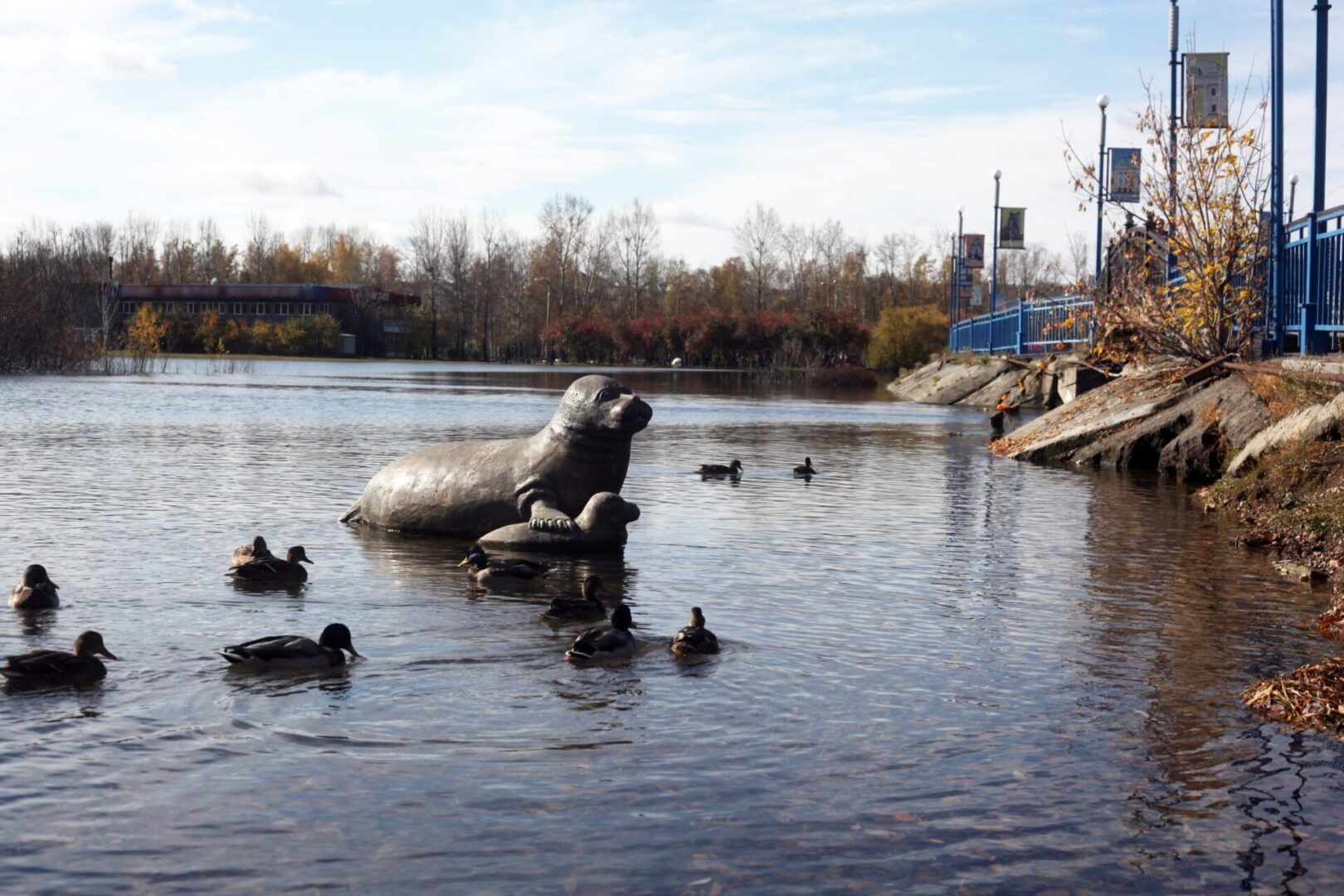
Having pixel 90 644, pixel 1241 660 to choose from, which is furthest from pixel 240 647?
pixel 1241 660

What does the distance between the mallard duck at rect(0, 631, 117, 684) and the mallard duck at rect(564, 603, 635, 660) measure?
2908 millimetres

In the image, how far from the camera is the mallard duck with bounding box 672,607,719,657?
9.62m

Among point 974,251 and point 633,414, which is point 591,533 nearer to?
point 633,414

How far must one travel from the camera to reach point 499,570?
12.1 meters

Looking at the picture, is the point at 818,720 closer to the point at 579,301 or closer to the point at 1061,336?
the point at 1061,336

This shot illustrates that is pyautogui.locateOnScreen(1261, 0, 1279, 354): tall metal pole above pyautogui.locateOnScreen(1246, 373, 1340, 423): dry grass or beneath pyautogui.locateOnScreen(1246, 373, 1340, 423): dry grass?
above

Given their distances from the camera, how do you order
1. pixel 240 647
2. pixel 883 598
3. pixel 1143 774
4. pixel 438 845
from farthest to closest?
pixel 883 598 < pixel 240 647 < pixel 1143 774 < pixel 438 845

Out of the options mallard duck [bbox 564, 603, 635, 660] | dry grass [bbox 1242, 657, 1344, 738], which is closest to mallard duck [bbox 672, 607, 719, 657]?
mallard duck [bbox 564, 603, 635, 660]

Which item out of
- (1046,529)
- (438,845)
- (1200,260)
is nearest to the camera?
(438,845)

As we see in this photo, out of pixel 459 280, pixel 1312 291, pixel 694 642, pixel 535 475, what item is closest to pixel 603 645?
pixel 694 642

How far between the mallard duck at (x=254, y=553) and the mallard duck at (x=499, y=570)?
173cm

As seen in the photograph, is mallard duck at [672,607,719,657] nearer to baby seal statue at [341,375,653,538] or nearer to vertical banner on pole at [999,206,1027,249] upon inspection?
baby seal statue at [341,375,653,538]

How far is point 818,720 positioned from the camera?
823 centimetres

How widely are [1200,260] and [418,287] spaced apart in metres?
134
